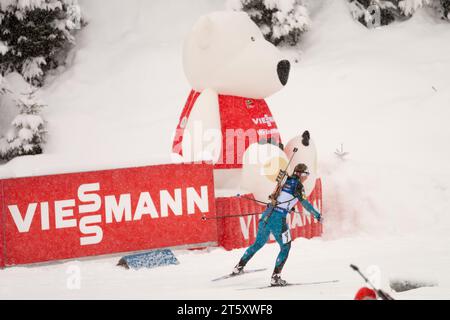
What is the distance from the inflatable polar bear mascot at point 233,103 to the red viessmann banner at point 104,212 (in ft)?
1.17

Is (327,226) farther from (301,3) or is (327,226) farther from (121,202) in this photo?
(301,3)

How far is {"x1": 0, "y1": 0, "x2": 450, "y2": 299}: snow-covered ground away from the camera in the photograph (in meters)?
5.39

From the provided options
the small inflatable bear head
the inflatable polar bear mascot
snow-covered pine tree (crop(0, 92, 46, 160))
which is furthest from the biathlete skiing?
snow-covered pine tree (crop(0, 92, 46, 160))

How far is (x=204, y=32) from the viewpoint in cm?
684

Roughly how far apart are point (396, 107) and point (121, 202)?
7.77 meters

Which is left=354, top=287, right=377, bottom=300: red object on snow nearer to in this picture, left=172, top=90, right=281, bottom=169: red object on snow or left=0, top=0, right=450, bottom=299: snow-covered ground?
left=0, top=0, right=450, bottom=299: snow-covered ground

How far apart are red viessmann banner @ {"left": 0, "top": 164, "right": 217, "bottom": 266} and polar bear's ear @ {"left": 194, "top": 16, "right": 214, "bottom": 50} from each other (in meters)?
1.36

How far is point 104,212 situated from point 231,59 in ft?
7.16

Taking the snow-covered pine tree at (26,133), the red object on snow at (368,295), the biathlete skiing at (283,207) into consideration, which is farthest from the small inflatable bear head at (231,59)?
the snow-covered pine tree at (26,133)

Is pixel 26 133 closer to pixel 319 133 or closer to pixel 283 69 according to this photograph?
pixel 319 133

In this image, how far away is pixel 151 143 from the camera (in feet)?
43.4

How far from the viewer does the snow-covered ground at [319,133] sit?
5395 millimetres
